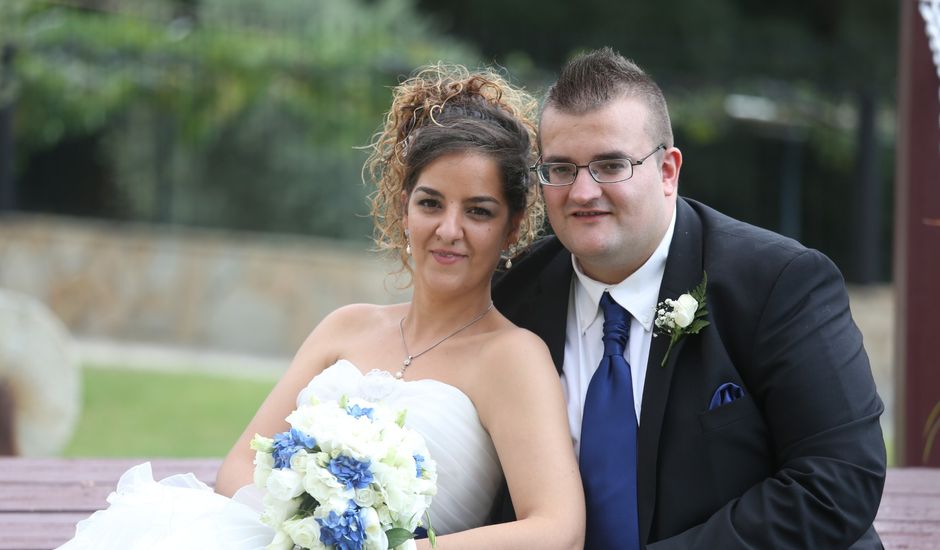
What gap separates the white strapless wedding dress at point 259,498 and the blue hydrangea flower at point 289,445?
1.22 feet

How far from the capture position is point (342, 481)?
2.59 metres

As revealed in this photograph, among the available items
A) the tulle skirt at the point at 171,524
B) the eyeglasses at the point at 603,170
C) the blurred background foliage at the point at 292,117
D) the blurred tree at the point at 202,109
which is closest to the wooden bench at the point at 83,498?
the tulle skirt at the point at 171,524

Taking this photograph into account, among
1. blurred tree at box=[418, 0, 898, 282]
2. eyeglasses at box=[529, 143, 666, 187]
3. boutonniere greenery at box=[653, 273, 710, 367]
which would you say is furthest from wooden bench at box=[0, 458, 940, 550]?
blurred tree at box=[418, 0, 898, 282]

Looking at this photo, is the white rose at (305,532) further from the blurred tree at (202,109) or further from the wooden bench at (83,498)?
the blurred tree at (202,109)

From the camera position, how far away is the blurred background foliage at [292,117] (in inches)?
463

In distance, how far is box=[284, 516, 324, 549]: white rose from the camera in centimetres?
261

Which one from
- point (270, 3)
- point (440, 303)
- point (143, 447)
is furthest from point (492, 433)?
point (270, 3)

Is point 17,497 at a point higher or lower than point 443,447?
lower

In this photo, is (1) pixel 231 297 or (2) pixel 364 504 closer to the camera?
(2) pixel 364 504

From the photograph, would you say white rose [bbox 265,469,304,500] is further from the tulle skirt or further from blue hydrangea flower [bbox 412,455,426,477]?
the tulle skirt

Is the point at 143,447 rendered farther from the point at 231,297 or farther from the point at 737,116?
the point at 737,116

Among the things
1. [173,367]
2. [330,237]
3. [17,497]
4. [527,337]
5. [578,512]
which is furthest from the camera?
[330,237]

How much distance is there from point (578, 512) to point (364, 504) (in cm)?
65

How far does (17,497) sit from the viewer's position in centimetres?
388
